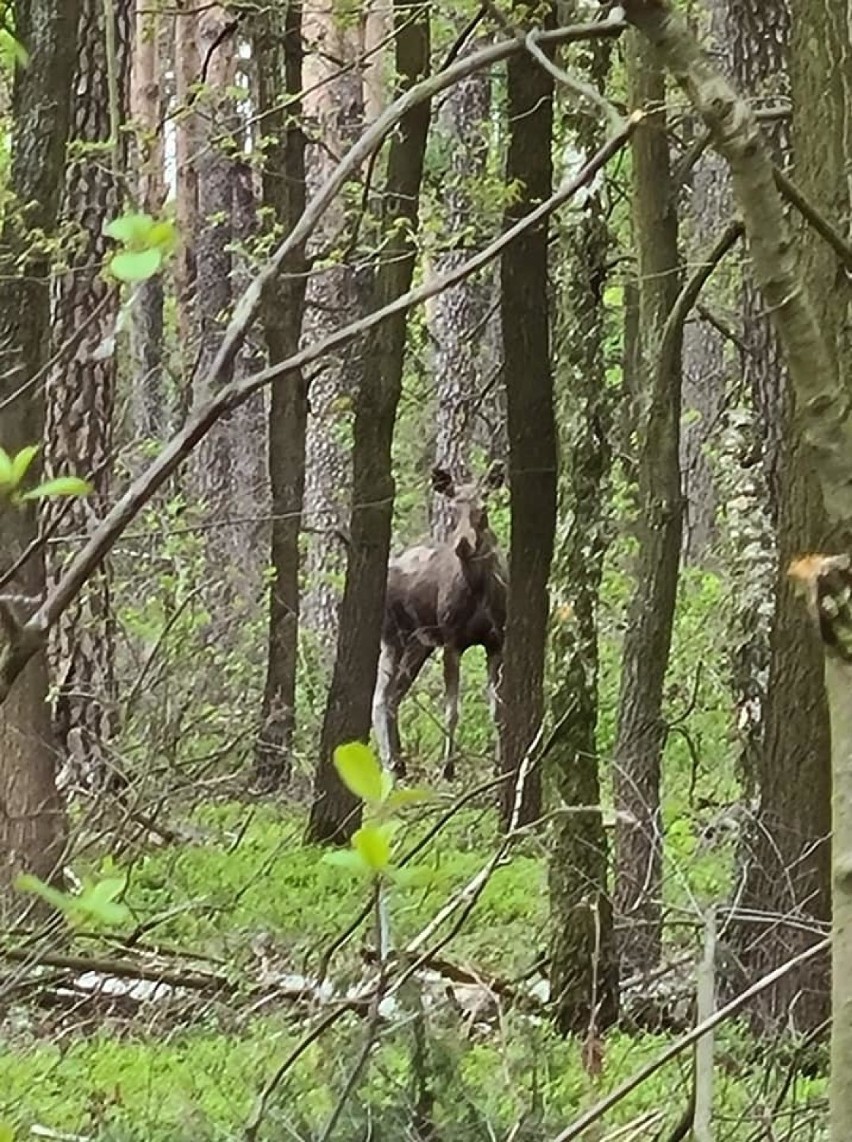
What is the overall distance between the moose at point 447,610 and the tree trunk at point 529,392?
3127mm

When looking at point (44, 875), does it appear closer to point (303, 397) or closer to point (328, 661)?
point (303, 397)

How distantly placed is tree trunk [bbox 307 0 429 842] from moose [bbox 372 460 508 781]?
2.60m

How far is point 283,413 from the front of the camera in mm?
12953

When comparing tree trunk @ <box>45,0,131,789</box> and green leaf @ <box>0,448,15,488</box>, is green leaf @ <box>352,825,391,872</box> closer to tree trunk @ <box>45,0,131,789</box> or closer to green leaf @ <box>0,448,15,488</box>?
green leaf @ <box>0,448,15,488</box>

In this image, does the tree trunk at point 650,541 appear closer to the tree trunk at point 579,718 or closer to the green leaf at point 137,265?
the tree trunk at point 579,718

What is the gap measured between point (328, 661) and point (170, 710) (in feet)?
23.2

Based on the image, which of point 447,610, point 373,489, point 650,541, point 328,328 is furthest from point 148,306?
point 650,541

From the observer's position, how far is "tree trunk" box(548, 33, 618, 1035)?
699 centimetres

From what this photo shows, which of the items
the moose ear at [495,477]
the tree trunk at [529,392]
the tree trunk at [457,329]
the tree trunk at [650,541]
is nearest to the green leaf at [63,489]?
the tree trunk at [650,541]

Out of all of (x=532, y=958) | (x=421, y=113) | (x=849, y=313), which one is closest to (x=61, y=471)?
(x=421, y=113)

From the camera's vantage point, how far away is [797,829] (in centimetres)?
645

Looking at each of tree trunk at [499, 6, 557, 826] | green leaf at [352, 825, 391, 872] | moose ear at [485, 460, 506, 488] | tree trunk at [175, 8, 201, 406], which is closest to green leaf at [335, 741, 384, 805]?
green leaf at [352, 825, 391, 872]

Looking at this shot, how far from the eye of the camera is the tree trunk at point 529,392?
10.1 m

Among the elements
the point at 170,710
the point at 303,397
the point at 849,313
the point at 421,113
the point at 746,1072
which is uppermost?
the point at 421,113
